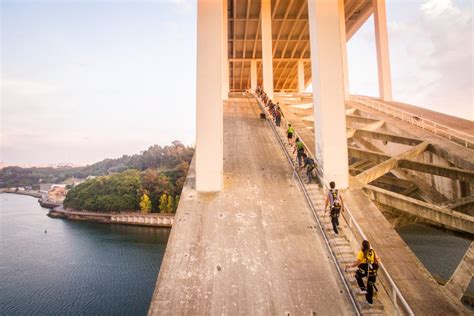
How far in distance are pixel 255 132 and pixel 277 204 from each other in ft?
23.2

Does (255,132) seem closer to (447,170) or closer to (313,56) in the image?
(313,56)

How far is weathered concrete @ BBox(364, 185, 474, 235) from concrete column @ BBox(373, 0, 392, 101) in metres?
19.2

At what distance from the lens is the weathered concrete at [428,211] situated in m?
7.32

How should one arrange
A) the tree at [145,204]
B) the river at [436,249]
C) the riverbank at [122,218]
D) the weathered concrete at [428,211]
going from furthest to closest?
the tree at [145,204], the riverbank at [122,218], the river at [436,249], the weathered concrete at [428,211]

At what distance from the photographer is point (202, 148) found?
8469 millimetres

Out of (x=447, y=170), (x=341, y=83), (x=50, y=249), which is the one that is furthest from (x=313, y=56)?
(x=50, y=249)

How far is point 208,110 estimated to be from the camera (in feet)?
27.9

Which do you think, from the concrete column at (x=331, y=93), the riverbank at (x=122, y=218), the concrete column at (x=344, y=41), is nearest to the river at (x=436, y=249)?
the concrete column at (x=344, y=41)

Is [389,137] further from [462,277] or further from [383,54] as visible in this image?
[383,54]

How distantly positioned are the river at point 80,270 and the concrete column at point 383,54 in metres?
33.3

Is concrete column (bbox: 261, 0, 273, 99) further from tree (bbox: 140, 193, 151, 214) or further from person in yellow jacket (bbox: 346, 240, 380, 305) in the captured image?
tree (bbox: 140, 193, 151, 214)

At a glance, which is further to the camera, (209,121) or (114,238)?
(114,238)

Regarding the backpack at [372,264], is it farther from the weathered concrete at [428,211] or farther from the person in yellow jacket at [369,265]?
the weathered concrete at [428,211]

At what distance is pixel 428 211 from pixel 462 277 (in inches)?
70.5
